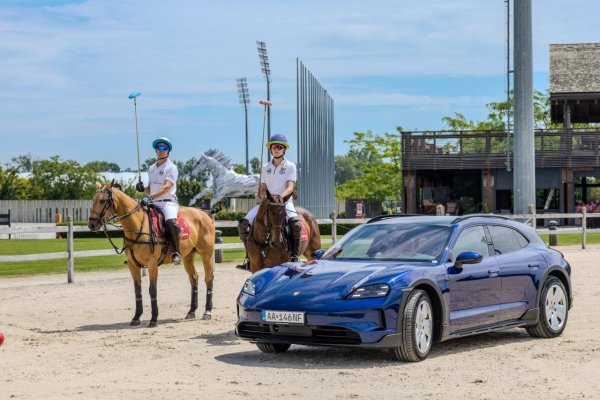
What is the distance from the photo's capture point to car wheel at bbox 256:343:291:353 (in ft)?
35.9

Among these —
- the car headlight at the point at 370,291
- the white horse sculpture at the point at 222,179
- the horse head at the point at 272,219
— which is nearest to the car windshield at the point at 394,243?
the car headlight at the point at 370,291

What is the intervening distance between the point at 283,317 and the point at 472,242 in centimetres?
256

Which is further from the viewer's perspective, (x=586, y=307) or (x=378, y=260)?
(x=586, y=307)

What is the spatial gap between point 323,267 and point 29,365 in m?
3.19

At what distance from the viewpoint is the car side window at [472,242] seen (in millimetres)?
11269

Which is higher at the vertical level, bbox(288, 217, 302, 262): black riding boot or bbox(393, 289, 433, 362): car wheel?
bbox(288, 217, 302, 262): black riding boot

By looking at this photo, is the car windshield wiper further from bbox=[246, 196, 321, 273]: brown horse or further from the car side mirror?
bbox=[246, 196, 321, 273]: brown horse

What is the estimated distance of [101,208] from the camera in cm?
1414

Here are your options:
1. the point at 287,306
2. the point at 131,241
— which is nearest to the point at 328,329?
the point at 287,306

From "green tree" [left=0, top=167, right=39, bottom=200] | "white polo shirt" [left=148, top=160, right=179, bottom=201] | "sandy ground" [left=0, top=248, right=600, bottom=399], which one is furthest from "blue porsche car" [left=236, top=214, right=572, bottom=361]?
"green tree" [left=0, top=167, right=39, bottom=200]

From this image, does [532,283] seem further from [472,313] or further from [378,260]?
[378,260]

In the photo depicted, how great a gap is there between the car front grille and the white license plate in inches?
2.4

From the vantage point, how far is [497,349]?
11297 mm

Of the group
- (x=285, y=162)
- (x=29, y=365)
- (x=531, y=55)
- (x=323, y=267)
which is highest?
(x=531, y=55)
